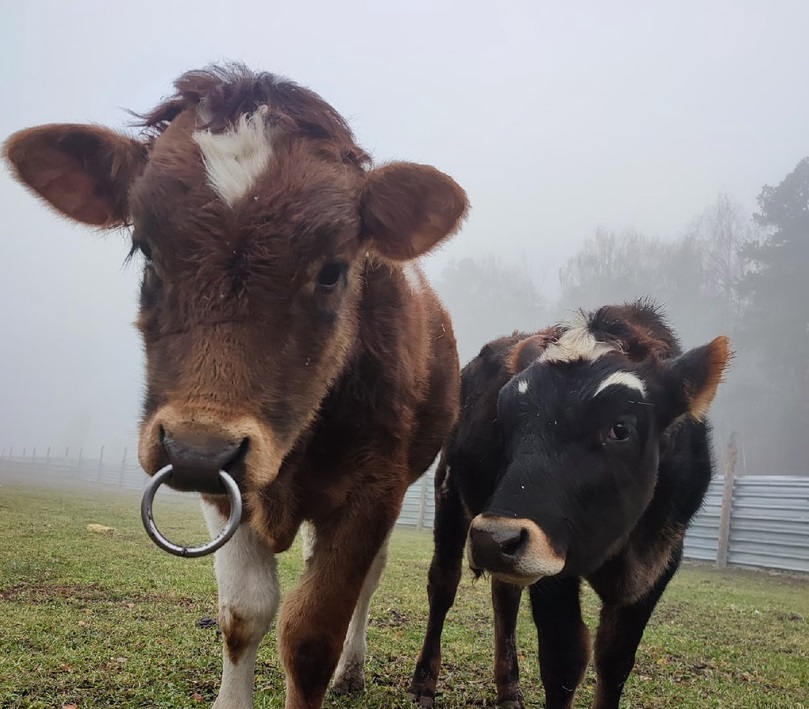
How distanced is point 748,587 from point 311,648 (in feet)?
43.1

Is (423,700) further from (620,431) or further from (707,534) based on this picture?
(707,534)

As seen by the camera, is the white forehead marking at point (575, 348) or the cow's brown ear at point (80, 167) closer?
the cow's brown ear at point (80, 167)

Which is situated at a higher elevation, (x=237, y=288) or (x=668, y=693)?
(x=237, y=288)

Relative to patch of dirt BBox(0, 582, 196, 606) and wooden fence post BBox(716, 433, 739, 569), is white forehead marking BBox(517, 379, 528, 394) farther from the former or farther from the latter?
wooden fence post BBox(716, 433, 739, 569)

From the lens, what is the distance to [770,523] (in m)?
17.3

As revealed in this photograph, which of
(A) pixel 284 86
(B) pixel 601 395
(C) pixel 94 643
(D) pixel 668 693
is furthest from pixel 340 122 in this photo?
(D) pixel 668 693

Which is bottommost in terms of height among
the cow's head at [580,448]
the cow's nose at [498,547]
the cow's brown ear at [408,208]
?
the cow's nose at [498,547]

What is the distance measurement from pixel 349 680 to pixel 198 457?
9.79ft

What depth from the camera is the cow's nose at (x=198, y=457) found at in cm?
227

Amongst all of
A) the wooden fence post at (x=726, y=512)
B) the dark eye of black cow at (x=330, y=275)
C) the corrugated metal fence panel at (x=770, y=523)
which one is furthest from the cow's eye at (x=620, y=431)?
the wooden fence post at (x=726, y=512)

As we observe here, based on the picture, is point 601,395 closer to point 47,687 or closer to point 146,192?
point 146,192

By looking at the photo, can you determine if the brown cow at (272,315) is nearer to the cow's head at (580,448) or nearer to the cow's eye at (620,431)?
the cow's head at (580,448)

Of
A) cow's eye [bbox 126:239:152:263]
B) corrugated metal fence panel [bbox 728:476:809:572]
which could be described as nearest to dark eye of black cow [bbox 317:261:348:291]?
cow's eye [bbox 126:239:152:263]

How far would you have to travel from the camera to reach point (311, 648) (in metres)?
3.26
